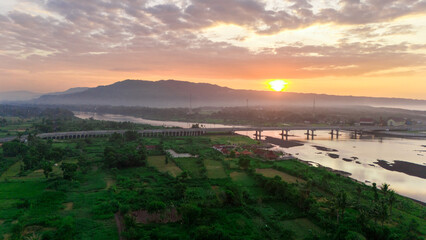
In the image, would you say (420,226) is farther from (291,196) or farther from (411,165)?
(411,165)

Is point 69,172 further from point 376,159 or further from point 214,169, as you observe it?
point 376,159

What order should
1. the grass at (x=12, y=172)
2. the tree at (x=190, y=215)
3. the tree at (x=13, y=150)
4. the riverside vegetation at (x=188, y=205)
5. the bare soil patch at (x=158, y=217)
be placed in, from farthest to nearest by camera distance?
the tree at (x=13, y=150) < the grass at (x=12, y=172) < the bare soil patch at (x=158, y=217) < the tree at (x=190, y=215) < the riverside vegetation at (x=188, y=205)

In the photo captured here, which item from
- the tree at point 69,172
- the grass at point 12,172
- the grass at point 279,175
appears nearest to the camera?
the tree at point 69,172

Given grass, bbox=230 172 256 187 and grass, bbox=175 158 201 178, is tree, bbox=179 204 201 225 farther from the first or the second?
grass, bbox=175 158 201 178

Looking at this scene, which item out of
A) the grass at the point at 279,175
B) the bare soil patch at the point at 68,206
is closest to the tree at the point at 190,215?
the bare soil patch at the point at 68,206

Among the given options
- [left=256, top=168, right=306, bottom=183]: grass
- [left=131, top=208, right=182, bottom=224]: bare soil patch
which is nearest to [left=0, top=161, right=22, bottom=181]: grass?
[left=131, top=208, right=182, bottom=224]: bare soil patch

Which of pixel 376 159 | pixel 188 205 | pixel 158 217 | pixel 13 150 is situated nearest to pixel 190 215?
pixel 188 205

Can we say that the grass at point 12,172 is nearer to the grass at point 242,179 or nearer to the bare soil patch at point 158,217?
the bare soil patch at point 158,217
